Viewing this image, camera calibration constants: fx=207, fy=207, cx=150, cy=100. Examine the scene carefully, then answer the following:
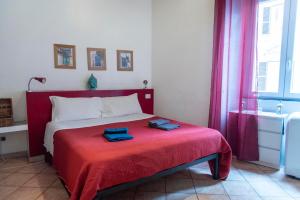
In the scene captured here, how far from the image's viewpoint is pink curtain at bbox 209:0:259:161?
2729mm

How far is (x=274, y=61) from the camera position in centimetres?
285

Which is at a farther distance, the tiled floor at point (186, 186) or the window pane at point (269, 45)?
the window pane at point (269, 45)

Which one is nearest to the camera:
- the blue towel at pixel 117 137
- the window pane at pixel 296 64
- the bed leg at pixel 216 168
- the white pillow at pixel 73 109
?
the blue towel at pixel 117 137

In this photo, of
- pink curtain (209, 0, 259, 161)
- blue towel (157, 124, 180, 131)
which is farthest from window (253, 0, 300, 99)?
blue towel (157, 124, 180, 131)

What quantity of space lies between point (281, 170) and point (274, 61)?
1.44 meters

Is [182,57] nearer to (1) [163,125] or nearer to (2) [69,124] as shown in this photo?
(1) [163,125]

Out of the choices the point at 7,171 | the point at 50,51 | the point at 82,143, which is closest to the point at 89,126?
the point at 82,143

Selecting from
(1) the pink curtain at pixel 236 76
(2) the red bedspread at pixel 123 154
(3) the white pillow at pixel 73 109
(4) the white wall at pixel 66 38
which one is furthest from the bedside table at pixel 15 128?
(1) the pink curtain at pixel 236 76

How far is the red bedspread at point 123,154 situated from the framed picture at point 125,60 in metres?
1.64

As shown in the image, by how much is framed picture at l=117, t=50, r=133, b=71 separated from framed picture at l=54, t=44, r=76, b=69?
812mm

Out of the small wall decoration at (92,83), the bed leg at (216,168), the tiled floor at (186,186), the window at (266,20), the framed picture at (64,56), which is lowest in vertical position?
the tiled floor at (186,186)

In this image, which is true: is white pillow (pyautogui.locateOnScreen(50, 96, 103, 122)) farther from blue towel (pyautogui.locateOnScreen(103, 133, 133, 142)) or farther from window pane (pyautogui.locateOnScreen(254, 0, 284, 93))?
window pane (pyautogui.locateOnScreen(254, 0, 284, 93))

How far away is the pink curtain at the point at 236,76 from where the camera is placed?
2729mm

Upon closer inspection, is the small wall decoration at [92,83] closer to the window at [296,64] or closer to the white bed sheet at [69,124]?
the white bed sheet at [69,124]
